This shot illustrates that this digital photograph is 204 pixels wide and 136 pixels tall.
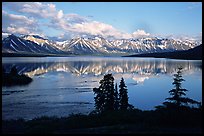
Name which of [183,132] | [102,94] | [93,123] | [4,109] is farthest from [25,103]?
[183,132]

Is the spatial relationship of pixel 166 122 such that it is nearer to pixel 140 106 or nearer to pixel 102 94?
pixel 102 94

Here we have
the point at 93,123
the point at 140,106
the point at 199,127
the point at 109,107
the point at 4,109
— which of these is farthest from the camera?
the point at 140,106

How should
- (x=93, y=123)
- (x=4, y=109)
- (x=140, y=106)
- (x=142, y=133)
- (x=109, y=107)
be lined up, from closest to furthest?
(x=142, y=133)
(x=93, y=123)
(x=109, y=107)
(x=4, y=109)
(x=140, y=106)

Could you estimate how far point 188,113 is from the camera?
14.9 m

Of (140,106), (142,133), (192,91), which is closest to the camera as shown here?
(142,133)

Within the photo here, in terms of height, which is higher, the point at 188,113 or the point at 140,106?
the point at 188,113

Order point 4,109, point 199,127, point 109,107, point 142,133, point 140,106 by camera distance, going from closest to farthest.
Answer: point 142,133 → point 199,127 → point 109,107 → point 4,109 → point 140,106

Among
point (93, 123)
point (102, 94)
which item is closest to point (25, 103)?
point (102, 94)

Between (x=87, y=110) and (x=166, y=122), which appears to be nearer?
(x=166, y=122)

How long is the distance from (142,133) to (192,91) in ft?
119

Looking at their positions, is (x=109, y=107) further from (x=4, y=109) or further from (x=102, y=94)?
(x=4, y=109)

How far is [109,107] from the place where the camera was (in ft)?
97.5

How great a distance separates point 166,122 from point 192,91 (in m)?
34.4

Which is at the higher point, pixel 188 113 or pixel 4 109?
pixel 188 113
